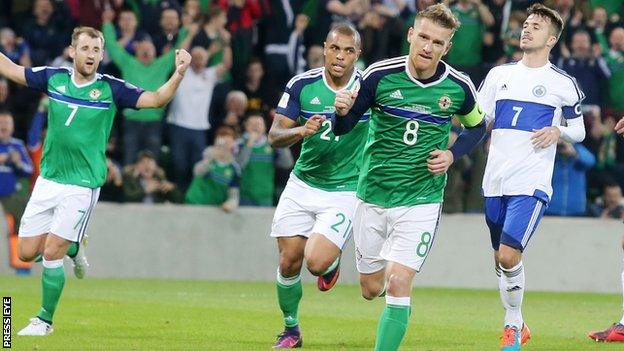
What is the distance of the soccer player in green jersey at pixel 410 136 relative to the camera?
9711mm

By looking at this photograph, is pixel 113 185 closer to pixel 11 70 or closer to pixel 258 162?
pixel 258 162

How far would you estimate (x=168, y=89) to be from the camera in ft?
39.2

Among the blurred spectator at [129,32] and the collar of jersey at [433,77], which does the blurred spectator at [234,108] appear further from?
the collar of jersey at [433,77]

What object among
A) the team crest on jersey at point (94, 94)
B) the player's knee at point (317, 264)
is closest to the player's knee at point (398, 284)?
the player's knee at point (317, 264)

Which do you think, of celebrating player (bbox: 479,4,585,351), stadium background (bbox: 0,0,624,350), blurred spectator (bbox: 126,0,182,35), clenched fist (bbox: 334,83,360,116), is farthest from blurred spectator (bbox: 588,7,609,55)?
clenched fist (bbox: 334,83,360,116)

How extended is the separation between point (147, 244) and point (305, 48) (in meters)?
3.84

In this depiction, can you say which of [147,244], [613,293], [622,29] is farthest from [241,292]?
[622,29]

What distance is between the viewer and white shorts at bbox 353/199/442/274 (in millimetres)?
9758

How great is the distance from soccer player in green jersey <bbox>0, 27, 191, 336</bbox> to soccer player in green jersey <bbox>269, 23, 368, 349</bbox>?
4.62 ft

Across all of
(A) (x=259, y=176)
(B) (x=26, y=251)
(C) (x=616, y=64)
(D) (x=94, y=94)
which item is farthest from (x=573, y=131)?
(C) (x=616, y=64)

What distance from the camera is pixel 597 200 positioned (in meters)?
20.8

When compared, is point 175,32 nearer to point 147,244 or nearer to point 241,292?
point 147,244

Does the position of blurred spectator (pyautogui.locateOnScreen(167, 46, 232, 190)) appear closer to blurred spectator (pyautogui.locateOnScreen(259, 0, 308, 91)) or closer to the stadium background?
the stadium background

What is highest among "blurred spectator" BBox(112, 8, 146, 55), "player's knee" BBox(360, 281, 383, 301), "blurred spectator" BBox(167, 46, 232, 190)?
"player's knee" BBox(360, 281, 383, 301)
